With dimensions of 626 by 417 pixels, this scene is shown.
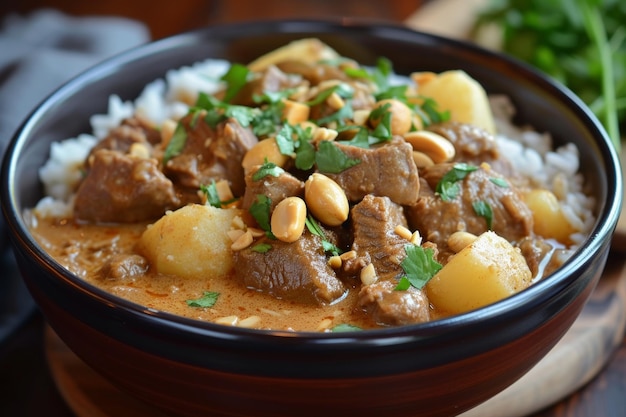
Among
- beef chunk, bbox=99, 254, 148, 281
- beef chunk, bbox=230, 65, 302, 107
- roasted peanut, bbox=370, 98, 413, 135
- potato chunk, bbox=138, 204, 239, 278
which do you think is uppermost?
roasted peanut, bbox=370, 98, 413, 135

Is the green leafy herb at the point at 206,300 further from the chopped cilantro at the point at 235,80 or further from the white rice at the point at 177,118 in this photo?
the chopped cilantro at the point at 235,80

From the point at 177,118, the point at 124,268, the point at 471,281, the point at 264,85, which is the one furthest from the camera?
the point at 177,118

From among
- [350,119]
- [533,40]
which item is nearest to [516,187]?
[350,119]

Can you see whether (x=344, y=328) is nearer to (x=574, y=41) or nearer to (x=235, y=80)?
(x=235, y=80)

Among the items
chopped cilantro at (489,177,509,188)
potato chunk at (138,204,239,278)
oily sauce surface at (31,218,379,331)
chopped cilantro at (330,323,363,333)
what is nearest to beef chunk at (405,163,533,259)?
chopped cilantro at (489,177,509,188)

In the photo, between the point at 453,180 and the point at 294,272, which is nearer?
the point at 294,272

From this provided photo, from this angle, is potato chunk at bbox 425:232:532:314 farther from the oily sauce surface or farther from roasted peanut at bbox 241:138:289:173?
roasted peanut at bbox 241:138:289:173

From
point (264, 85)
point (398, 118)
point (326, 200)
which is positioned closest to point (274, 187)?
point (326, 200)
